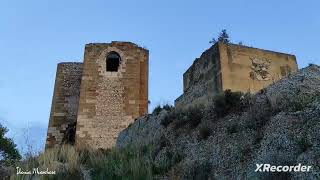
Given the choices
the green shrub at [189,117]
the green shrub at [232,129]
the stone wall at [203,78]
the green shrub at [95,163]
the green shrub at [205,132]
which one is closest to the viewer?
the green shrub at [232,129]

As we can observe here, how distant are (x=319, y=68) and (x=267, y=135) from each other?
3.13 metres

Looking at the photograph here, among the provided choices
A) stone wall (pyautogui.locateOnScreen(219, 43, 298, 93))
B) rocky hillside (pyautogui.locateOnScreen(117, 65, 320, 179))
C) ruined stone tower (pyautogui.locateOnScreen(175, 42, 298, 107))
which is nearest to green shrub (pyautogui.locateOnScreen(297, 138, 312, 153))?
rocky hillside (pyautogui.locateOnScreen(117, 65, 320, 179))

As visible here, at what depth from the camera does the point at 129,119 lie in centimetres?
1950

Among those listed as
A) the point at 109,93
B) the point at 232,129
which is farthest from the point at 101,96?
the point at 232,129

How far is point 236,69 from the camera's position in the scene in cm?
1376

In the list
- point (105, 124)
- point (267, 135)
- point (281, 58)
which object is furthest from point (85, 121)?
point (267, 135)

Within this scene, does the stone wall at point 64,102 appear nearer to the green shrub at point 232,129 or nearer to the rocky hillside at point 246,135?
the rocky hillside at point 246,135

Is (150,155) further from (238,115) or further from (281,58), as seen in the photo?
(281,58)

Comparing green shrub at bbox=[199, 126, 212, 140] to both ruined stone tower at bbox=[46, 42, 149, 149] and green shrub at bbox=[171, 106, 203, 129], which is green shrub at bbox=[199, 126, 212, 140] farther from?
ruined stone tower at bbox=[46, 42, 149, 149]

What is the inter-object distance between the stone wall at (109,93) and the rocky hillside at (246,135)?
8929 millimetres

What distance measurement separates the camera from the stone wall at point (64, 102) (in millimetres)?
20969

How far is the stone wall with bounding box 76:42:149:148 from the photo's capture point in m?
19.1

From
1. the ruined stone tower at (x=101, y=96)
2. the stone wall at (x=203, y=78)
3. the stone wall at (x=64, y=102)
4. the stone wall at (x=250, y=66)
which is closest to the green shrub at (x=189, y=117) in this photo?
the stone wall at (x=203, y=78)

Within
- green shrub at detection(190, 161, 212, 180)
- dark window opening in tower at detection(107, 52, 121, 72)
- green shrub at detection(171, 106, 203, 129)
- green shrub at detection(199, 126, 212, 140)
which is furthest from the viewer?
dark window opening in tower at detection(107, 52, 121, 72)
